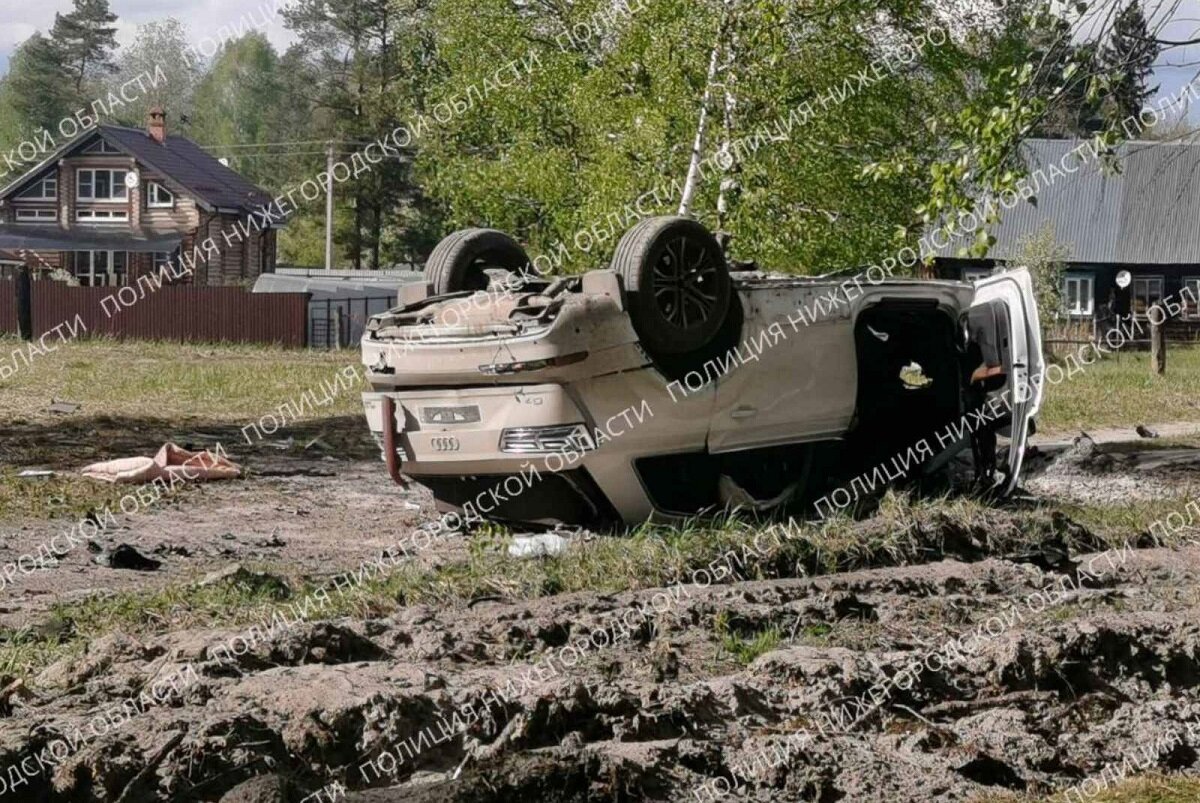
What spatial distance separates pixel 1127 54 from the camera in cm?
881

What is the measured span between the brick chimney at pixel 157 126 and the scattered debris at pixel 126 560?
50.9 m

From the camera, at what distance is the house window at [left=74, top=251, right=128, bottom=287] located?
57.9m

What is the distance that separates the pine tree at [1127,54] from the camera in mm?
8539

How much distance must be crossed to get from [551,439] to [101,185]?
175ft

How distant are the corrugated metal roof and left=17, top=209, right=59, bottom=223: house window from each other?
33.8 meters

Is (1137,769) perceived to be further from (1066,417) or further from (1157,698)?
(1066,417)

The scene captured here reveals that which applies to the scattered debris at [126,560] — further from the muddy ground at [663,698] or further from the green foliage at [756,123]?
the green foliage at [756,123]

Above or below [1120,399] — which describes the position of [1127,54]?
above

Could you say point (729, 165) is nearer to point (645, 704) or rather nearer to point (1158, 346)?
point (1158, 346)

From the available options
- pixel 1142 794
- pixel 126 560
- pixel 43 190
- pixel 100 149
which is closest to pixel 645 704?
pixel 1142 794

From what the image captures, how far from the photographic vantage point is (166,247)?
186ft

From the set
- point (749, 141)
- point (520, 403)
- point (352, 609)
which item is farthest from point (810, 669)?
point (749, 141)

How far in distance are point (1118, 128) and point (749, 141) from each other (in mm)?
12124

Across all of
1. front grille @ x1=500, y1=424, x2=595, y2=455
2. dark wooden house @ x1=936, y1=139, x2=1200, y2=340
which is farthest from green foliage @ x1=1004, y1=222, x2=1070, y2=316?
front grille @ x1=500, y1=424, x2=595, y2=455
